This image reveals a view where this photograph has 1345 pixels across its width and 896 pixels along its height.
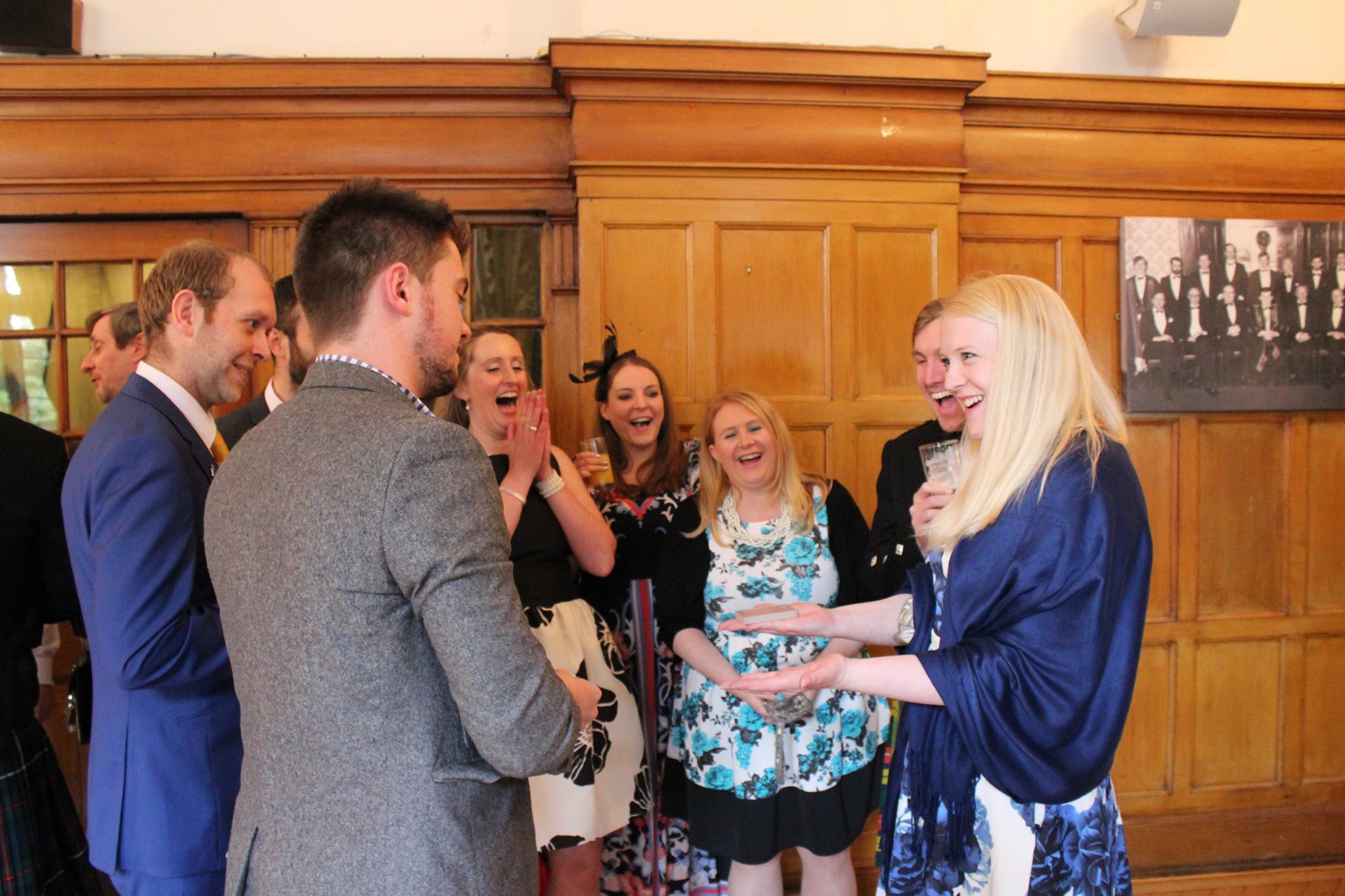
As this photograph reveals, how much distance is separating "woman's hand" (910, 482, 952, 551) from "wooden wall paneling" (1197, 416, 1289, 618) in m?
2.03

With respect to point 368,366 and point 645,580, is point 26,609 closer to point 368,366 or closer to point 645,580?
point 368,366

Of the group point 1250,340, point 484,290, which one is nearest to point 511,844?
point 484,290

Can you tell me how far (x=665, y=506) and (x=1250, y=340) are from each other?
2.21 meters

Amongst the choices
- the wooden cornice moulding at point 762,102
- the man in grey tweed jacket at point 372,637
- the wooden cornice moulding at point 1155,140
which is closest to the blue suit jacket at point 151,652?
the man in grey tweed jacket at point 372,637

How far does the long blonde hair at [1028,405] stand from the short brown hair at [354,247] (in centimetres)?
90

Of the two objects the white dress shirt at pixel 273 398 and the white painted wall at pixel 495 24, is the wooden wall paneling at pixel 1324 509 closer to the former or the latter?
the white painted wall at pixel 495 24

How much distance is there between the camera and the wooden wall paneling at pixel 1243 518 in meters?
3.25

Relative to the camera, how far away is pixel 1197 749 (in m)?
3.25

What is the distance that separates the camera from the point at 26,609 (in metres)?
1.95

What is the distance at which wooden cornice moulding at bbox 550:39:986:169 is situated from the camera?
2805mm

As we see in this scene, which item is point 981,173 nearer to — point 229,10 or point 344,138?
point 344,138

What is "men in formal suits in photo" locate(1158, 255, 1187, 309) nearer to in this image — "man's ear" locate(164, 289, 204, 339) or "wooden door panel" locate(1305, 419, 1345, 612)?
"wooden door panel" locate(1305, 419, 1345, 612)

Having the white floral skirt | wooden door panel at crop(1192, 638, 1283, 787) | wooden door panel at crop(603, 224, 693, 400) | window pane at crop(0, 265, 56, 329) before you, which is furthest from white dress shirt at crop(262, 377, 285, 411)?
wooden door panel at crop(1192, 638, 1283, 787)

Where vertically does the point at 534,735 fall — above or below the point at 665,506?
below
